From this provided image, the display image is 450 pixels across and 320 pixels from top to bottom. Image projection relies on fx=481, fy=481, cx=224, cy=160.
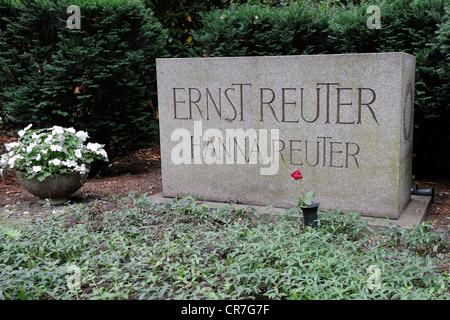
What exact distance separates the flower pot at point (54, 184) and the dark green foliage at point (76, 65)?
3.85ft

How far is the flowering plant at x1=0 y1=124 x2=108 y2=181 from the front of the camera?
5.28 m

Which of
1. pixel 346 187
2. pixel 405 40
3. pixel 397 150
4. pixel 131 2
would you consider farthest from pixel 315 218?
pixel 131 2

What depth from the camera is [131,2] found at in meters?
6.54

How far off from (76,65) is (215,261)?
3.93 metres

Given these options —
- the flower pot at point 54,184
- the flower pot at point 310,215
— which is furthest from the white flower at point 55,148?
the flower pot at point 310,215

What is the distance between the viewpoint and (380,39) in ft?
19.5

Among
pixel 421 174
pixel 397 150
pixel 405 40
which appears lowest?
pixel 421 174

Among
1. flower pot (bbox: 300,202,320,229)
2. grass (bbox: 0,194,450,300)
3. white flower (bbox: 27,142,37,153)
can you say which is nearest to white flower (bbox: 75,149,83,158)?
white flower (bbox: 27,142,37,153)

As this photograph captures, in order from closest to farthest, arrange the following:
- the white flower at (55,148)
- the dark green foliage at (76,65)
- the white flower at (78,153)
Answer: the white flower at (55,148) < the white flower at (78,153) < the dark green foliage at (76,65)

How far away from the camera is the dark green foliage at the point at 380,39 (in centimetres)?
568

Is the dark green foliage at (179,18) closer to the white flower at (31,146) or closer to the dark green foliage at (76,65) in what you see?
the dark green foliage at (76,65)

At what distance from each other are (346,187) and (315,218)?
0.79 m

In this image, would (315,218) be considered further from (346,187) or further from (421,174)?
(421,174)
